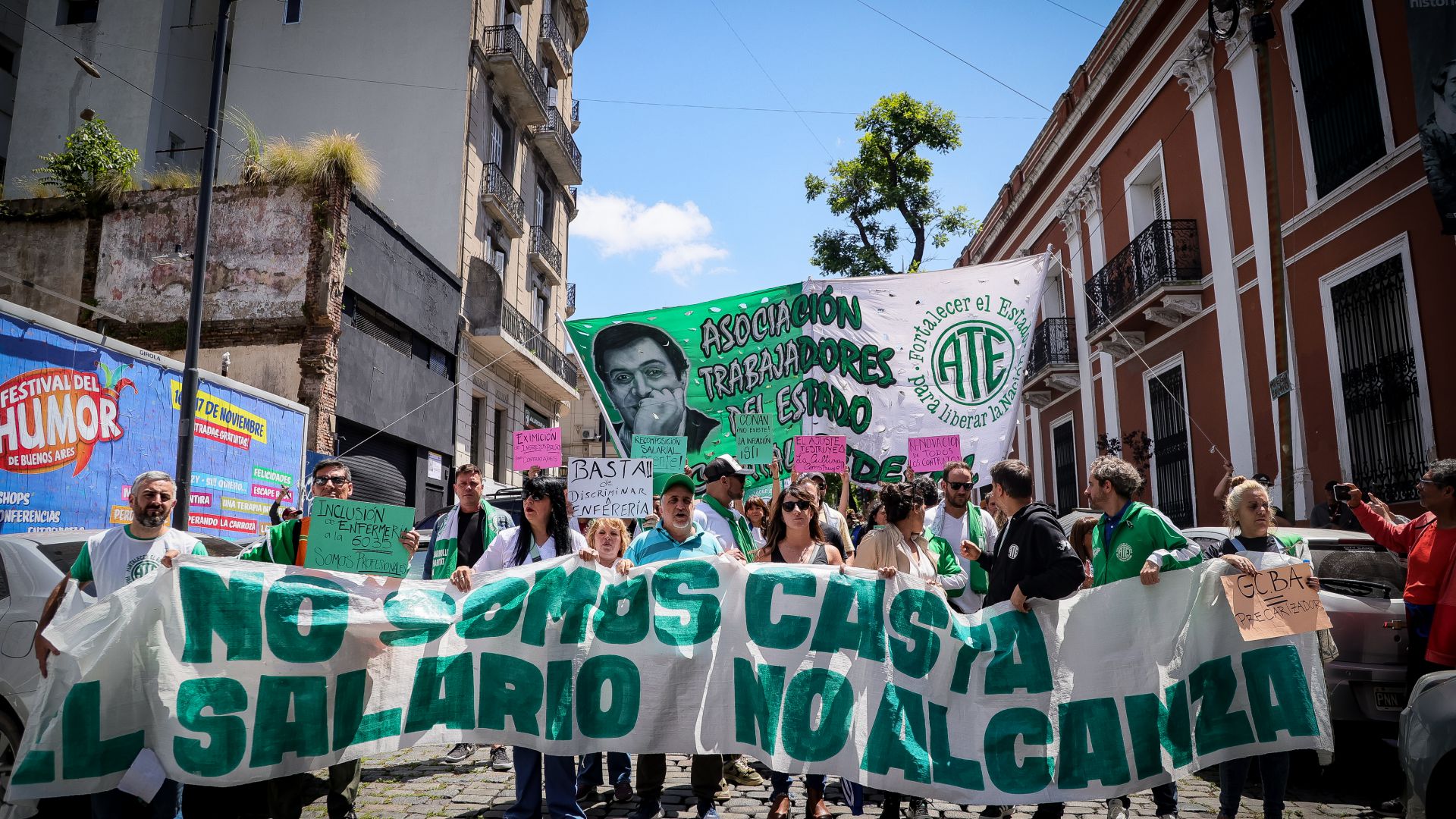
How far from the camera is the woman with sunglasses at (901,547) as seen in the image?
4.90 meters

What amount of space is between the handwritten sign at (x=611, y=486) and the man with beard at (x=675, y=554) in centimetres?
112

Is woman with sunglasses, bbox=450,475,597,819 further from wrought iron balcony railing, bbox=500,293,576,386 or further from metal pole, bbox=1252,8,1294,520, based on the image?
wrought iron balcony railing, bbox=500,293,576,386

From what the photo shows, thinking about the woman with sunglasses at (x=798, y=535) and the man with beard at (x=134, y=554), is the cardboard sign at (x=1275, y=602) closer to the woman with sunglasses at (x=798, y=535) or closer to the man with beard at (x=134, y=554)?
the woman with sunglasses at (x=798, y=535)

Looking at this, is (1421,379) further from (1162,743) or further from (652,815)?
(652,815)

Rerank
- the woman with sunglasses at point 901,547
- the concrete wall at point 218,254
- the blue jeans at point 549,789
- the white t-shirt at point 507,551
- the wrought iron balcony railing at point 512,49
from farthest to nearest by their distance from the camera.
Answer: the wrought iron balcony railing at point 512,49
the concrete wall at point 218,254
the white t-shirt at point 507,551
the woman with sunglasses at point 901,547
the blue jeans at point 549,789

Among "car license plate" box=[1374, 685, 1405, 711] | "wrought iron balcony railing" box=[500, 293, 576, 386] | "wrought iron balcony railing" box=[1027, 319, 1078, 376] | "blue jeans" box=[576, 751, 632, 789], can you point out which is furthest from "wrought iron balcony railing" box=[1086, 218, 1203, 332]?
"wrought iron balcony railing" box=[500, 293, 576, 386]

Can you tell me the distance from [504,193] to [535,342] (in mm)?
4896

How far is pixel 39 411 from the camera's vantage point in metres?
9.92

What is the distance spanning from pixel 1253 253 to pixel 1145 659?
1108 cm

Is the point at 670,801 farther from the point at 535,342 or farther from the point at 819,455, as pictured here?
the point at 535,342

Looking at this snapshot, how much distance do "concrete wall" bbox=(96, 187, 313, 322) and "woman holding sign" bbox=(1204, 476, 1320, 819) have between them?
16376mm

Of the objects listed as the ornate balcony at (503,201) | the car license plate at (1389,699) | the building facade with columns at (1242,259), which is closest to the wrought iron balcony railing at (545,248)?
the ornate balcony at (503,201)

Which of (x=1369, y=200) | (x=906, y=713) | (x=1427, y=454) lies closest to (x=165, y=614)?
(x=906, y=713)

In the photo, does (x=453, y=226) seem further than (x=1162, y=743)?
Yes
